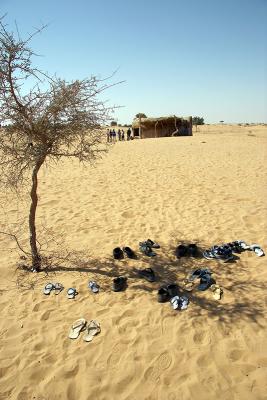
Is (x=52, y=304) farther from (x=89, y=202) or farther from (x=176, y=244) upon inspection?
(x=89, y=202)

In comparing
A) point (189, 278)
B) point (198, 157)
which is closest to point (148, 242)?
point (189, 278)

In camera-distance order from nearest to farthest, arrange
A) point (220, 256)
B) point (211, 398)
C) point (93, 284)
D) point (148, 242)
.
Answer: point (211, 398) → point (93, 284) → point (220, 256) → point (148, 242)

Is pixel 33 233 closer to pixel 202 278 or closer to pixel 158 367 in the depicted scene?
pixel 202 278

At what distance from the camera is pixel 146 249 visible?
5453 mm

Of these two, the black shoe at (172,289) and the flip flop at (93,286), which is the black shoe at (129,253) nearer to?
the flip flop at (93,286)

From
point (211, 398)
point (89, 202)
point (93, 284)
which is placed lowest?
point (211, 398)

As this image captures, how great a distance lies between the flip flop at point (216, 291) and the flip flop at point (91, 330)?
1584mm

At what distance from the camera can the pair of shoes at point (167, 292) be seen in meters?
4.09

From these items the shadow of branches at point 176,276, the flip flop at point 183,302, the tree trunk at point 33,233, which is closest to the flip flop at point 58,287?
the shadow of branches at point 176,276

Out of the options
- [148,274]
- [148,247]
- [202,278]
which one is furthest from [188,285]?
[148,247]

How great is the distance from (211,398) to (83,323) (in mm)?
1654

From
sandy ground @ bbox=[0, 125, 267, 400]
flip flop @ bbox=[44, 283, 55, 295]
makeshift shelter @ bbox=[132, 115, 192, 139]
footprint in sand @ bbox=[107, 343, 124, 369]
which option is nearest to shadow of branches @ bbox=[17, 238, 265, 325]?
sandy ground @ bbox=[0, 125, 267, 400]

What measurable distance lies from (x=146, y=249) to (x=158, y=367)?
245cm

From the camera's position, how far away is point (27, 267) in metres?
5.18
